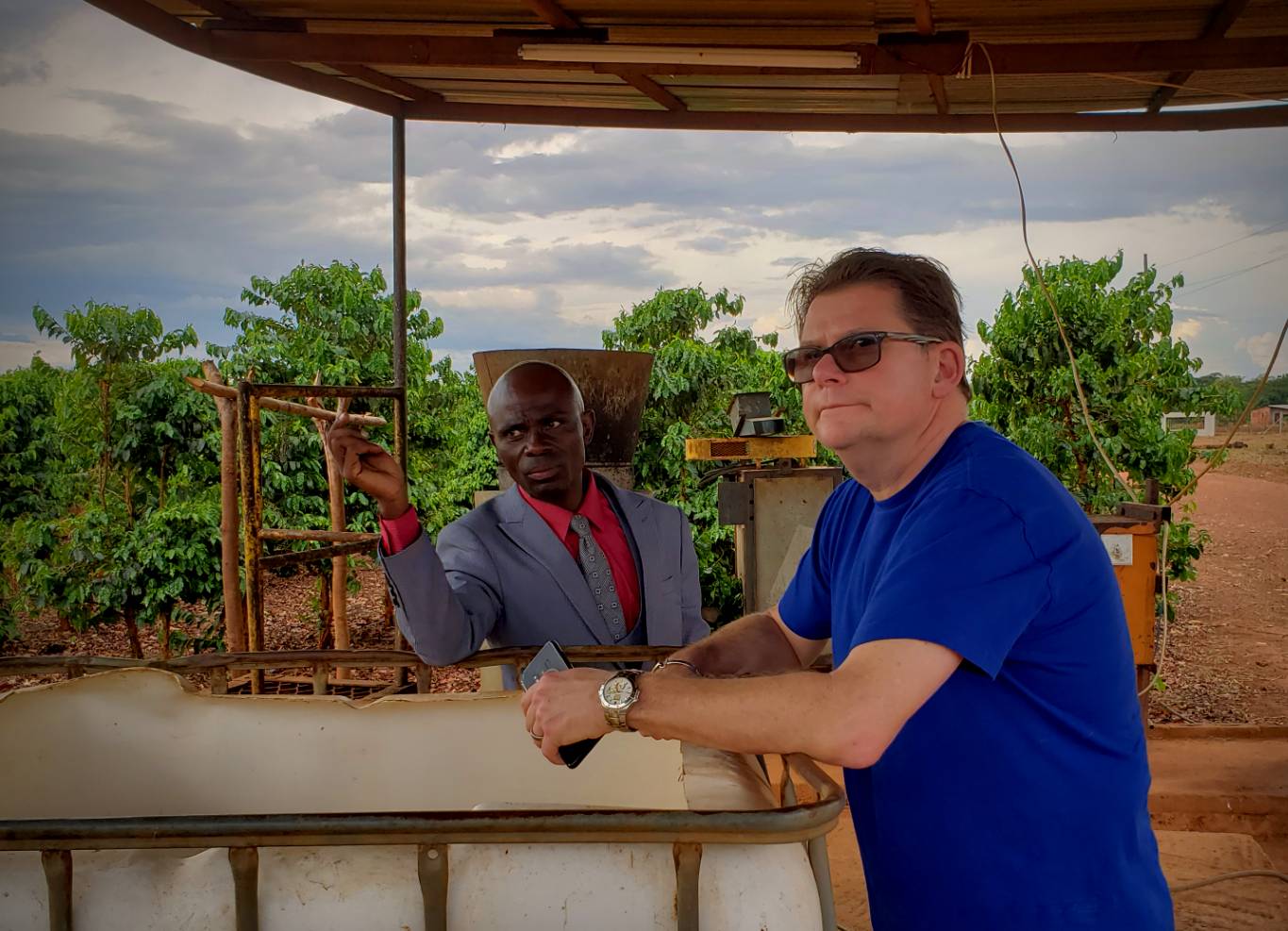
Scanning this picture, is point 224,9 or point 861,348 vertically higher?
point 224,9

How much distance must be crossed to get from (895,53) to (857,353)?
250 cm

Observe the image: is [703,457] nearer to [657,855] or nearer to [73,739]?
[73,739]

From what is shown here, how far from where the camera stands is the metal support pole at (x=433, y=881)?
1.12 m

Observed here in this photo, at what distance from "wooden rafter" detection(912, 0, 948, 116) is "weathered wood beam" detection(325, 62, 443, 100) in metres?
2.04

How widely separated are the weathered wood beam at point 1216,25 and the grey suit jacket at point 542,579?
2489 mm

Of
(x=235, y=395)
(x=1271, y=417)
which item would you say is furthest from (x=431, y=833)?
(x=1271, y=417)

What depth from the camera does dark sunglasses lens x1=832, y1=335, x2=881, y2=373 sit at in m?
1.62

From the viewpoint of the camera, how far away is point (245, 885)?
44.6 inches

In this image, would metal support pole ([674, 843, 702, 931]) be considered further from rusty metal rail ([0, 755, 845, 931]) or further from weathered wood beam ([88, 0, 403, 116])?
weathered wood beam ([88, 0, 403, 116])

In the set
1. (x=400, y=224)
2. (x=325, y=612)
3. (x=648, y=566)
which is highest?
(x=400, y=224)

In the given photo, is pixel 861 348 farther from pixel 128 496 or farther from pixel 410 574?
pixel 128 496

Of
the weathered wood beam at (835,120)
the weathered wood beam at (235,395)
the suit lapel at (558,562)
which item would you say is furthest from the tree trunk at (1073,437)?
the suit lapel at (558,562)

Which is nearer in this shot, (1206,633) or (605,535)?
(605,535)

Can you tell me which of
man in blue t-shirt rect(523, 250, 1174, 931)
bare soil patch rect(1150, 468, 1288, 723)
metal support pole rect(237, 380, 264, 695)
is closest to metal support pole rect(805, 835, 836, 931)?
man in blue t-shirt rect(523, 250, 1174, 931)
